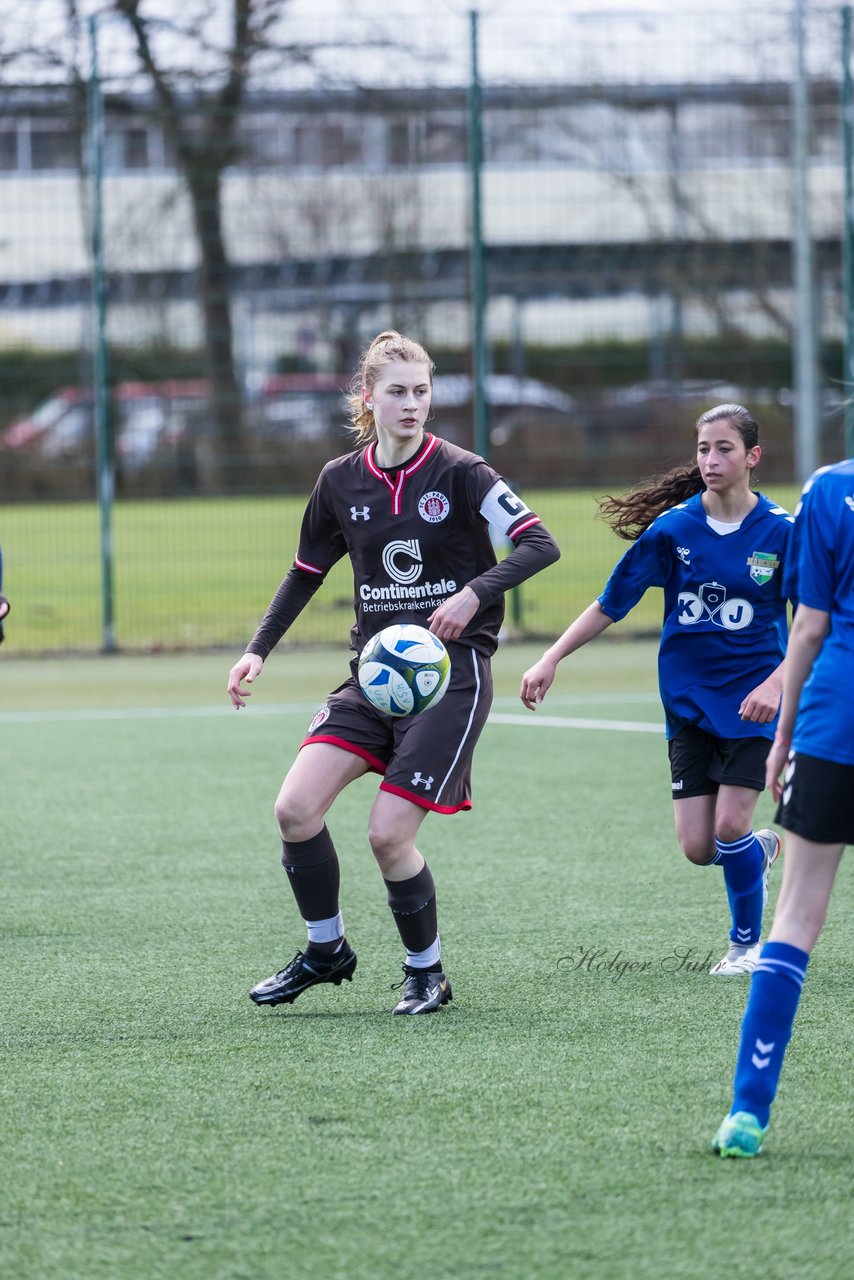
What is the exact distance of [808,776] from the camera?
11.1 feet

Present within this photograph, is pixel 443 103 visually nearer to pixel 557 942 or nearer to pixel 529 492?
pixel 529 492

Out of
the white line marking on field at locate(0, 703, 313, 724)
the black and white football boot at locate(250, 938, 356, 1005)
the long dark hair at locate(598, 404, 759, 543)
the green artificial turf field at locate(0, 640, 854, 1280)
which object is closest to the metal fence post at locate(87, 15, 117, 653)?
the white line marking on field at locate(0, 703, 313, 724)

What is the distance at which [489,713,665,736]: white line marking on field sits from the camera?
32.2 feet

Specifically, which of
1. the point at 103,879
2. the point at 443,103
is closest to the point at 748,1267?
the point at 103,879

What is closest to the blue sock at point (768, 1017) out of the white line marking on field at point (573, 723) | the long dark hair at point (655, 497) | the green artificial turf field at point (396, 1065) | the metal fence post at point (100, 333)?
the green artificial turf field at point (396, 1065)

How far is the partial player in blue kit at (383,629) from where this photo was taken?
4750 millimetres

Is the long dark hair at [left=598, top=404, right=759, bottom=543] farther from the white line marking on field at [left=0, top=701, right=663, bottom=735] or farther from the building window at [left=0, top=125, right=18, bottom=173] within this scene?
the building window at [left=0, top=125, right=18, bottom=173]

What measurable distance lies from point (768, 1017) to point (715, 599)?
1.93 metres

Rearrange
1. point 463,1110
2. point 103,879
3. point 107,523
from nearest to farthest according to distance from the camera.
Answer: point 463,1110 → point 103,879 → point 107,523

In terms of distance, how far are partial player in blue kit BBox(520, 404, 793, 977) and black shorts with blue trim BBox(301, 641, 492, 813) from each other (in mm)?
389

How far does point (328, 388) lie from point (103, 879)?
29.6 ft

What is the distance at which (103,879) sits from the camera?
6.43 meters

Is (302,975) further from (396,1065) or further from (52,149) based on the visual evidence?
(52,149)

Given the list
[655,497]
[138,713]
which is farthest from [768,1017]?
[138,713]
